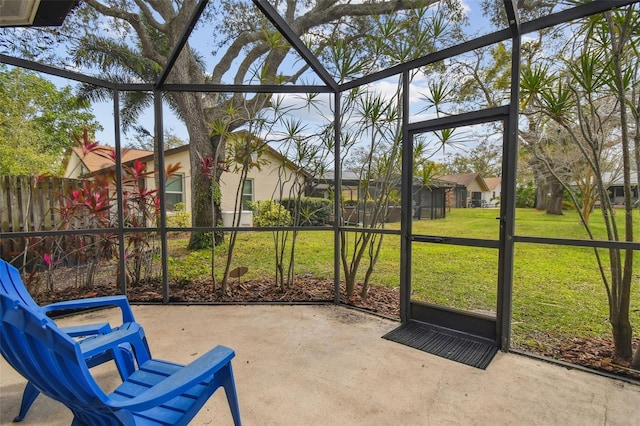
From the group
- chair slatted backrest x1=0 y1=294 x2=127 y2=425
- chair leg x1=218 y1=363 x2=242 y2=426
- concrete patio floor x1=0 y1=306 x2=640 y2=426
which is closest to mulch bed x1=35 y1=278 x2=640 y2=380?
concrete patio floor x1=0 y1=306 x2=640 y2=426

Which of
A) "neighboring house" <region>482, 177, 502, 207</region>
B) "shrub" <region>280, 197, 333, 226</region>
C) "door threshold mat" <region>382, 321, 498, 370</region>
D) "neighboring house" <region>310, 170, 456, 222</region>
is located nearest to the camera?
"door threshold mat" <region>382, 321, 498, 370</region>

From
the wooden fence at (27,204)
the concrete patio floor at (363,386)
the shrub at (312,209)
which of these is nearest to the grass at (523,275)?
the shrub at (312,209)

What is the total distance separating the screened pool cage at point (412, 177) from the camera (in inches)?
92.4

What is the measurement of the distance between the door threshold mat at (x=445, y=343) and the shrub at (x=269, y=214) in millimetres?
2027

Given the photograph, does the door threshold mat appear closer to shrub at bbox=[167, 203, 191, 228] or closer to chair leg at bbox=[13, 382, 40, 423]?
chair leg at bbox=[13, 382, 40, 423]

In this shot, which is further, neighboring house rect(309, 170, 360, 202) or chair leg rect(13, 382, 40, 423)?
neighboring house rect(309, 170, 360, 202)

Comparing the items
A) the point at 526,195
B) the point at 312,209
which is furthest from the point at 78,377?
the point at 526,195

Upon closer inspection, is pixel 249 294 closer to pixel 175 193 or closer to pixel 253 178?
pixel 253 178

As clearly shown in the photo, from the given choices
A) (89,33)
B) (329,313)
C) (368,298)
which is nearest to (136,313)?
(329,313)

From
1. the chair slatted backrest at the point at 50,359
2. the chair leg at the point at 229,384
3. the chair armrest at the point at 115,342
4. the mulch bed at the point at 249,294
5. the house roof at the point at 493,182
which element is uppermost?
the house roof at the point at 493,182

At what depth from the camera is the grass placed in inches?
106

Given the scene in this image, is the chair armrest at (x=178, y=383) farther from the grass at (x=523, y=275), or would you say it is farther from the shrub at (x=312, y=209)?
the shrub at (x=312, y=209)

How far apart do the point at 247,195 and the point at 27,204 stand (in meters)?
2.70

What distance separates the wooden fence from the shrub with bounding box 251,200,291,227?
227 cm
